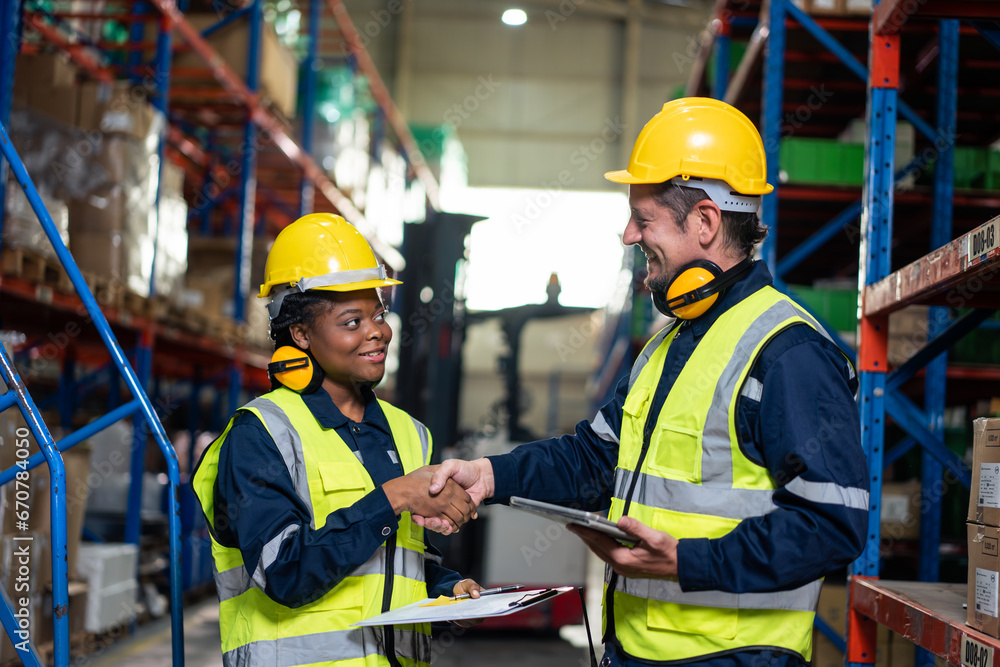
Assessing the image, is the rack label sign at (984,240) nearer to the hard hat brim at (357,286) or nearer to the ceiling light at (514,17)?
the hard hat brim at (357,286)

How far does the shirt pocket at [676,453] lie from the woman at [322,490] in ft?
1.98

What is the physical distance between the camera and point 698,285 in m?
2.28

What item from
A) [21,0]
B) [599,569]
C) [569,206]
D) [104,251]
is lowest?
[599,569]

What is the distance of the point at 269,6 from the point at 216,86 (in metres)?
3.43

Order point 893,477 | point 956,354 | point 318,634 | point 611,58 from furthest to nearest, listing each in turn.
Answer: point 611,58
point 893,477
point 956,354
point 318,634

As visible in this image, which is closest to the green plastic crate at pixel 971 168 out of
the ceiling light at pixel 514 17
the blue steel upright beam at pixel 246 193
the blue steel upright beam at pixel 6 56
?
the blue steel upright beam at pixel 6 56

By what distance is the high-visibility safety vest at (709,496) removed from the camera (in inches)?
81.1

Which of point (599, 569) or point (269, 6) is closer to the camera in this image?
point (269, 6)

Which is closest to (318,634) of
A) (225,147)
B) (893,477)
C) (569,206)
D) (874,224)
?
(874,224)

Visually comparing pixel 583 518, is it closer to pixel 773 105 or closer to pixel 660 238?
pixel 660 238

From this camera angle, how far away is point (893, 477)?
6.79 meters

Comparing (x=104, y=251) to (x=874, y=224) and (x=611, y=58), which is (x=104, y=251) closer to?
(x=874, y=224)

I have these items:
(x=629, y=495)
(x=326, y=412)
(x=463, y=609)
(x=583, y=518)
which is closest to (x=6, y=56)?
(x=326, y=412)

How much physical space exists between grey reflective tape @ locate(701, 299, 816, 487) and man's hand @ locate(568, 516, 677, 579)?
0.66 ft
